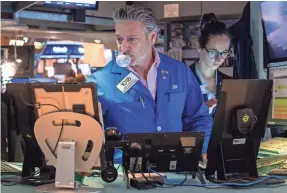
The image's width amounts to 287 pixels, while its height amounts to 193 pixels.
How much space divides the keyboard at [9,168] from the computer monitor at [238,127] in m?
0.97

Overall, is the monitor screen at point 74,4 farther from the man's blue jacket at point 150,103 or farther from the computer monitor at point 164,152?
the computer monitor at point 164,152

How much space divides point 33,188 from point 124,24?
1297 mm

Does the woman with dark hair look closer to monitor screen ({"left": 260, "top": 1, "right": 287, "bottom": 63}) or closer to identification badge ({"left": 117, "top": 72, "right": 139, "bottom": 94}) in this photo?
monitor screen ({"left": 260, "top": 1, "right": 287, "bottom": 63})

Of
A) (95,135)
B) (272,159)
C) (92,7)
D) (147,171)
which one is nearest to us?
(95,135)

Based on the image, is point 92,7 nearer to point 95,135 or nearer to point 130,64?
point 130,64

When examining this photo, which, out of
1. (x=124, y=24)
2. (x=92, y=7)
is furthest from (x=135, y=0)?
(x=124, y=24)

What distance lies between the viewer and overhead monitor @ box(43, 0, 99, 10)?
673cm

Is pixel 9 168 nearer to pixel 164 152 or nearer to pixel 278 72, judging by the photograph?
pixel 164 152

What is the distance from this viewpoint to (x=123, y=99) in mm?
2996

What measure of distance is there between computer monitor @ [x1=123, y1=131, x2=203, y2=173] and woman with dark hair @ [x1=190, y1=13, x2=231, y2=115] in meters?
1.80

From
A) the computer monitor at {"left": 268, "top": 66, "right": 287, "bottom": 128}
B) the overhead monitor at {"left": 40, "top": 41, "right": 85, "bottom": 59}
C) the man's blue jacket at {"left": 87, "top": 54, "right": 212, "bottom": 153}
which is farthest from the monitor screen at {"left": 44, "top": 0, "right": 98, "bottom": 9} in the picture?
the overhead monitor at {"left": 40, "top": 41, "right": 85, "bottom": 59}

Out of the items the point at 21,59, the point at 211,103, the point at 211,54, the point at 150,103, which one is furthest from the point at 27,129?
the point at 21,59

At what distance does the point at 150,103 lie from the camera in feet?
9.93

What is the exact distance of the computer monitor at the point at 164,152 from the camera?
2.18 m
